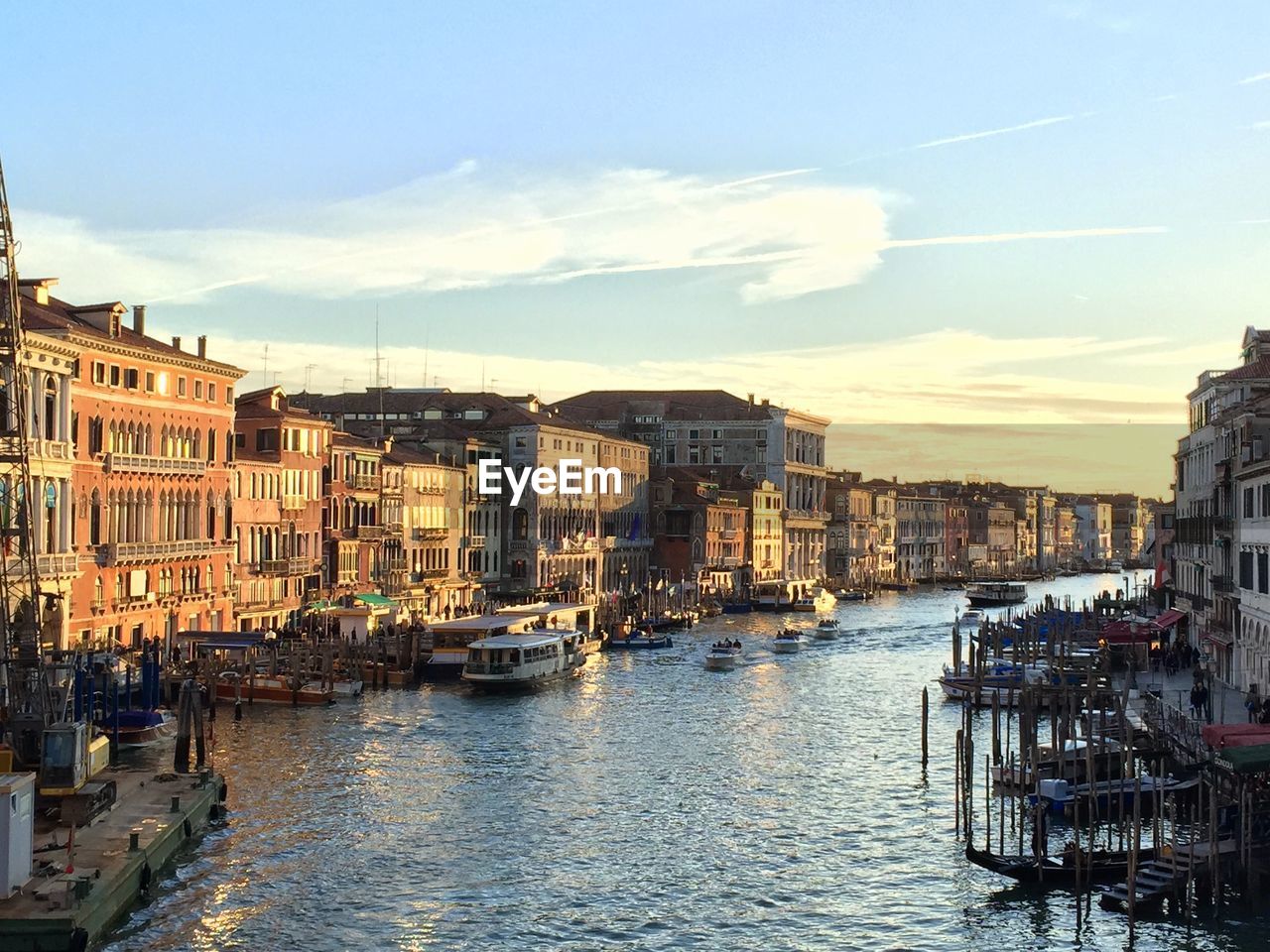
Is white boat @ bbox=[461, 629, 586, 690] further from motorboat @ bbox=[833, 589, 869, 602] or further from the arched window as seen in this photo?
motorboat @ bbox=[833, 589, 869, 602]

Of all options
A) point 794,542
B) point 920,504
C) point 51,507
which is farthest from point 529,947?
point 920,504

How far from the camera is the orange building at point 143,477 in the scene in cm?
3847

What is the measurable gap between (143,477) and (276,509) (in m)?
8.22

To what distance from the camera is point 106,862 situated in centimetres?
1881

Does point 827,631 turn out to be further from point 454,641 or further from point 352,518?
point 454,641

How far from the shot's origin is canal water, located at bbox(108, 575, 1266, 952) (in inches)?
755

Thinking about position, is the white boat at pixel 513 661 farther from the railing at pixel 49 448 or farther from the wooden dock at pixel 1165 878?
the wooden dock at pixel 1165 878

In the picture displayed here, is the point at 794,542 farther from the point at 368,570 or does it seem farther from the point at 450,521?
the point at 368,570

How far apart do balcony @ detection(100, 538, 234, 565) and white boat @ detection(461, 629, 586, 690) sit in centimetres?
768

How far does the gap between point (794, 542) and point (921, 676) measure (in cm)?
5418

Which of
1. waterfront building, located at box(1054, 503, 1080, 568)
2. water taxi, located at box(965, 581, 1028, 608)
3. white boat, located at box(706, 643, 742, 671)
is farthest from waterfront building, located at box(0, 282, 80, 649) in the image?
waterfront building, located at box(1054, 503, 1080, 568)

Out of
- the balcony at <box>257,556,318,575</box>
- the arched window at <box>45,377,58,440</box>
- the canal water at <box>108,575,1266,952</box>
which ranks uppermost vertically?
the arched window at <box>45,377,58,440</box>

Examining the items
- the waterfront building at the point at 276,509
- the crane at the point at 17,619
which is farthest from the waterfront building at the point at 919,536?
the crane at the point at 17,619

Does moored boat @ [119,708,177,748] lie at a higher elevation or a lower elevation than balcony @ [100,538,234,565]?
lower
